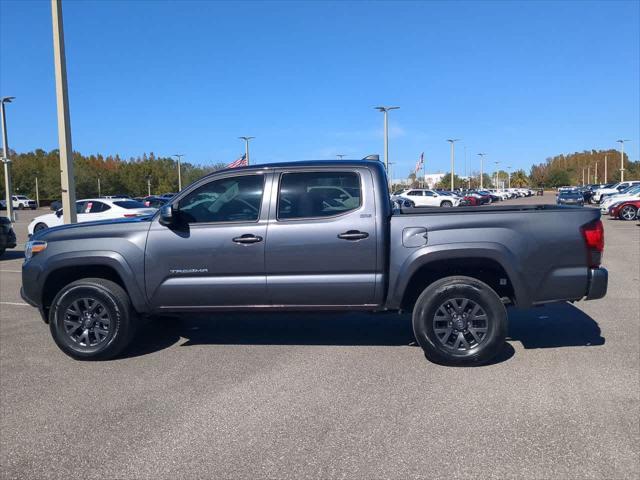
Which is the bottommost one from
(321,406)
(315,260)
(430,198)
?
(321,406)

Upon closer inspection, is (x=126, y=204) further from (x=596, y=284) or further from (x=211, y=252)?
(x=596, y=284)

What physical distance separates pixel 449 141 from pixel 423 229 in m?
74.1

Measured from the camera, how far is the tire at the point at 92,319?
5949mm

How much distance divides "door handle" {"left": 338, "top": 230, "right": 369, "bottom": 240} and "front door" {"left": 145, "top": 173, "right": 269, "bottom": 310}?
0.79 metres

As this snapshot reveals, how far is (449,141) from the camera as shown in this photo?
7675 centimetres

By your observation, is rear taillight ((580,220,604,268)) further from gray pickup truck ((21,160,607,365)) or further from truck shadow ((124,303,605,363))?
truck shadow ((124,303,605,363))

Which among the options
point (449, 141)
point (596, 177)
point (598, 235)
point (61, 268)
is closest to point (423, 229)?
point (598, 235)

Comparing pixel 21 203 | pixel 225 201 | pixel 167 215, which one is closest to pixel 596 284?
pixel 225 201

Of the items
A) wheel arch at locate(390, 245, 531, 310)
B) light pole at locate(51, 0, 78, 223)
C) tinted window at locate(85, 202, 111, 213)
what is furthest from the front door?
tinted window at locate(85, 202, 111, 213)

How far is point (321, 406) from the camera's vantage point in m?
4.66

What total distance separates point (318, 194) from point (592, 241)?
2.66 m

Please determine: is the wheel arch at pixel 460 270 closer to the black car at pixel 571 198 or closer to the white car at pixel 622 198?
the white car at pixel 622 198

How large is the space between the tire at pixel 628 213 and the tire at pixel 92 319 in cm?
2657

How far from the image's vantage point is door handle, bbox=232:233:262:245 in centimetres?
573
